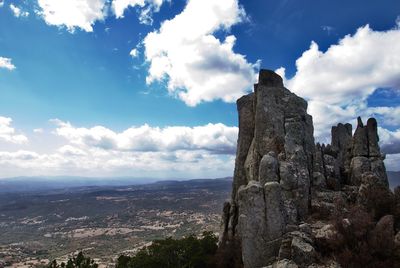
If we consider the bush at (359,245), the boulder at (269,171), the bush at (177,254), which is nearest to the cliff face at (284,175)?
the boulder at (269,171)

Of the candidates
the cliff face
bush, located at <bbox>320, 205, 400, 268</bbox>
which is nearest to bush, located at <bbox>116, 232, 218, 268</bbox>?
the cliff face

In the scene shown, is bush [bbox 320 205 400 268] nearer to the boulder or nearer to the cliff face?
the cliff face

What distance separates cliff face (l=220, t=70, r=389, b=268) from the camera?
2947 cm

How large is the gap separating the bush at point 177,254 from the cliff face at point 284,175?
5.38 metres

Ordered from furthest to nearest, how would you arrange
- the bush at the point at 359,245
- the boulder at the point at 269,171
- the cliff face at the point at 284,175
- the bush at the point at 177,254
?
the bush at the point at 177,254, the boulder at the point at 269,171, the cliff face at the point at 284,175, the bush at the point at 359,245

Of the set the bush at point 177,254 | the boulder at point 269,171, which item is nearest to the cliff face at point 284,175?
the boulder at point 269,171

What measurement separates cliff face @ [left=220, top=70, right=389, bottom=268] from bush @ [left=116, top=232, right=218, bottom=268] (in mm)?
5381

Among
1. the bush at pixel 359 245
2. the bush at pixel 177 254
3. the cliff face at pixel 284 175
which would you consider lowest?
the bush at pixel 177 254

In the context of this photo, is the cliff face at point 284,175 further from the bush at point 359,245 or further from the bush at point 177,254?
the bush at point 177,254

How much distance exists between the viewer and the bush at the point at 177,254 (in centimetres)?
4587

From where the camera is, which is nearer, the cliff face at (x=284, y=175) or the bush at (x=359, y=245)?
the bush at (x=359, y=245)

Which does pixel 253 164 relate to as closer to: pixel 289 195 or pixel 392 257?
pixel 289 195

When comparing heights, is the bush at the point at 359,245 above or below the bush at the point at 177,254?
above

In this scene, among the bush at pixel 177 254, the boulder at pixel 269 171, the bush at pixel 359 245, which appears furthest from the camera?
the bush at pixel 177 254
